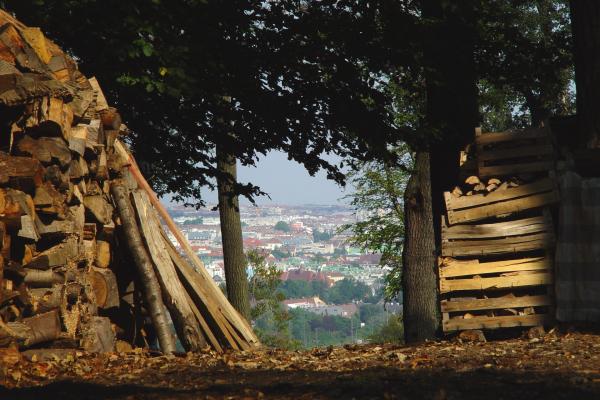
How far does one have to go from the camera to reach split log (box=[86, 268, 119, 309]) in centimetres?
1005

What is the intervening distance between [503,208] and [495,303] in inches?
45.5

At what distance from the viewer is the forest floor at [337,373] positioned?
21.3ft

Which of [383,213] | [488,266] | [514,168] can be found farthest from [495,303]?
[383,213]

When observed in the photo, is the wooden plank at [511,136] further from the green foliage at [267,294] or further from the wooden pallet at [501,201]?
the green foliage at [267,294]

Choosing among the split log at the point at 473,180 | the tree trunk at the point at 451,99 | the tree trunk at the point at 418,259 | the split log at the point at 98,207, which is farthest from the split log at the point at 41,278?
the tree trunk at the point at 418,259

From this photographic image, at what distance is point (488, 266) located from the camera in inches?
446

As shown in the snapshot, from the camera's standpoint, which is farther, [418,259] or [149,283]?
[418,259]

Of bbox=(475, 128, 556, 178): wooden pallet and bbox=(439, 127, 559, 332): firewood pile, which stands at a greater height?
bbox=(475, 128, 556, 178): wooden pallet

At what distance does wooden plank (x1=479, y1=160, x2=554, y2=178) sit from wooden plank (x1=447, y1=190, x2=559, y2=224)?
35cm

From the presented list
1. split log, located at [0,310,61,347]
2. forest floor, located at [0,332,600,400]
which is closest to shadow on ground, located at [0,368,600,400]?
forest floor, located at [0,332,600,400]

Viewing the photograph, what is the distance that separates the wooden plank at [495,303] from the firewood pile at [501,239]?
12 mm

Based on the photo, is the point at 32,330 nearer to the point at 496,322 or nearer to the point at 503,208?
the point at 496,322

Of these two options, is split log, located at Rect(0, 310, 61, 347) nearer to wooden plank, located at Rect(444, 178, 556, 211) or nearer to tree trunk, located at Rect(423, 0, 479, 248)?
wooden plank, located at Rect(444, 178, 556, 211)

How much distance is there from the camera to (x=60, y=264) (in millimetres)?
9000
